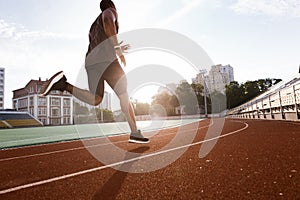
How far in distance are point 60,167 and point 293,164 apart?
8.83 feet

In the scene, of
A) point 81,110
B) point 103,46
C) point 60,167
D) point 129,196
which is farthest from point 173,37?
point 81,110

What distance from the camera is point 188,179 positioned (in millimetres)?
2098

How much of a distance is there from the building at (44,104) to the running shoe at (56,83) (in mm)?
70855

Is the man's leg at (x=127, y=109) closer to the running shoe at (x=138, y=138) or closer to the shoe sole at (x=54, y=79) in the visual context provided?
the running shoe at (x=138, y=138)

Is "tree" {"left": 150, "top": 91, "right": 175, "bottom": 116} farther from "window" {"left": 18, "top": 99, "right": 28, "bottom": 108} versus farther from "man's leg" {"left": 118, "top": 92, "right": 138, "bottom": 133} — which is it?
"man's leg" {"left": 118, "top": 92, "right": 138, "bottom": 133}

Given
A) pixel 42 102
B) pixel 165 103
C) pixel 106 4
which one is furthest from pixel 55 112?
pixel 106 4

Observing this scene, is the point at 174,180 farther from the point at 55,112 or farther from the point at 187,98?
the point at 55,112

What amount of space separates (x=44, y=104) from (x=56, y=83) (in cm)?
7482

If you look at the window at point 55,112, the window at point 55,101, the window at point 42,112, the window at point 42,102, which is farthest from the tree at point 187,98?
the window at point 42,112

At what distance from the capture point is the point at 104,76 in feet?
12.7

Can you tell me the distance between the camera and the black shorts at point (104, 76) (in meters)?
3.78

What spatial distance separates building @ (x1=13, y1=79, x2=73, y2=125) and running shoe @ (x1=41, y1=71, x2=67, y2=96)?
7085 cm

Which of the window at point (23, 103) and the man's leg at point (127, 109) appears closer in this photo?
the man's leg at point (127, 109)

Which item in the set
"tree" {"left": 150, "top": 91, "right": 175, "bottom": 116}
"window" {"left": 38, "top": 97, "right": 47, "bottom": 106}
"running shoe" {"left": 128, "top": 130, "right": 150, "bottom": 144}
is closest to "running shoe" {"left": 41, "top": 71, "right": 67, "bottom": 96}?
A: "running shoe" {"left": 128, "top": 130, "right": 150, "bottom": 144}
